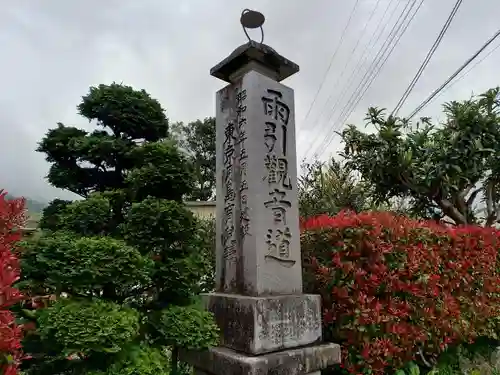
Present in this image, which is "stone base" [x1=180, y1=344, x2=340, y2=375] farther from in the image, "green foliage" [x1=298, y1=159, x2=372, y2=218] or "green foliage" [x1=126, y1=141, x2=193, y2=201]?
"green foliage" [x1=298, y1=159, x2=372, y2=218]

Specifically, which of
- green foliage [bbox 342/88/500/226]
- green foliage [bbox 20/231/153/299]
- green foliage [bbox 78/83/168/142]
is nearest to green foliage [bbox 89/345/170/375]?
green foliage [bbox 20/231/153/299]

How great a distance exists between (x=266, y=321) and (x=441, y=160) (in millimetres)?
5222

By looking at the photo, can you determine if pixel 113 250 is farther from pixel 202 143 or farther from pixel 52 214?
pixel 202 143

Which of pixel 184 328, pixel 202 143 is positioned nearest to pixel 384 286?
pixel 184 328

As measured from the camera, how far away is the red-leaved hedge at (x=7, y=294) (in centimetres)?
120

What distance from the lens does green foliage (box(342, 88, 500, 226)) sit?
20.1 feet

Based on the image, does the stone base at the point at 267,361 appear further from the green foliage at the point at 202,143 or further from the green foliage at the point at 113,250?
the green foliage at the point at 202,143

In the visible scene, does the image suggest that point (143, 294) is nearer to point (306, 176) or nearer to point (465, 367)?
point (465, 367)

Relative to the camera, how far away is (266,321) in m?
2.43

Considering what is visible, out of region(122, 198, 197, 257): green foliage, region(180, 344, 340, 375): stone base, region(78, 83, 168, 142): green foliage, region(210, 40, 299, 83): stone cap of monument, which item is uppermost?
region(210, 40, 299, 83): stone cap of monument

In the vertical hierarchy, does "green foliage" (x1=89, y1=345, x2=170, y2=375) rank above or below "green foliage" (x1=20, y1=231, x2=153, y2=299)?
below

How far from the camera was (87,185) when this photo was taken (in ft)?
8.82

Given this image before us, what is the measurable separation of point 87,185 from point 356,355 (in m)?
2.91

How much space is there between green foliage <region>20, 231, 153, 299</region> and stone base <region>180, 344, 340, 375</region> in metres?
0.90
